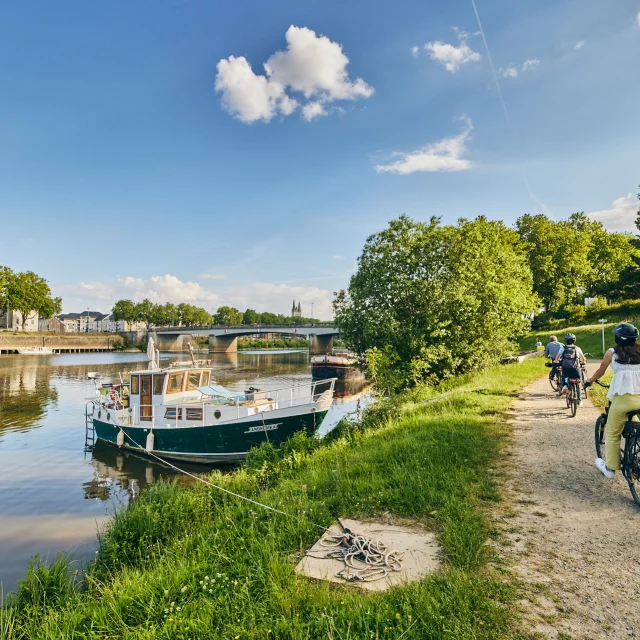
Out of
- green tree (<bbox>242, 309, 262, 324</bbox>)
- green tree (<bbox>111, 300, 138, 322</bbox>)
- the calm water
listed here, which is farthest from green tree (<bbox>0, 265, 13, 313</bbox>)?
green tree (<bbox>242, 309, 262, 324</bbox>)

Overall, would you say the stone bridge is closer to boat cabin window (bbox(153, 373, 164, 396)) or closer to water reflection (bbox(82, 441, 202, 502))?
water reflection (bbox(82, 441, 202, 502))

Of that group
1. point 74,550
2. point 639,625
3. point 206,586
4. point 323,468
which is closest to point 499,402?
point 323,468

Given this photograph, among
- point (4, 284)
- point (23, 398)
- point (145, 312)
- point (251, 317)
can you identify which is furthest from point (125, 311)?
point (23, 398)

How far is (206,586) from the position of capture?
14.6 feet

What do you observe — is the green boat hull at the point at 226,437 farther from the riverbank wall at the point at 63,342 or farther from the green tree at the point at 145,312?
the green tree at the point at 145,312

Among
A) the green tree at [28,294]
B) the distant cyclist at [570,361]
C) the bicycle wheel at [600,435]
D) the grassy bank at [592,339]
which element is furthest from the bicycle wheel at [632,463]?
the green tree at [28,294]

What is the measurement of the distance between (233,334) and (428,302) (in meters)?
79.0

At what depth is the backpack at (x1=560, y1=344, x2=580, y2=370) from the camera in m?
11.1

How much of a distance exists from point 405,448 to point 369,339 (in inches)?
517

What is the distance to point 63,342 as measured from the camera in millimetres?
96938

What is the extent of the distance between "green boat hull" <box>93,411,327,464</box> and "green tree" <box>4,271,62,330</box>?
325 feet

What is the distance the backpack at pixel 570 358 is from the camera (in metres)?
11.1

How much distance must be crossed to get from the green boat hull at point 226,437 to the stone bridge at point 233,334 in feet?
180

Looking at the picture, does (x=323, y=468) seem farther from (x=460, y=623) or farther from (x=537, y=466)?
(x=460, y=623)
